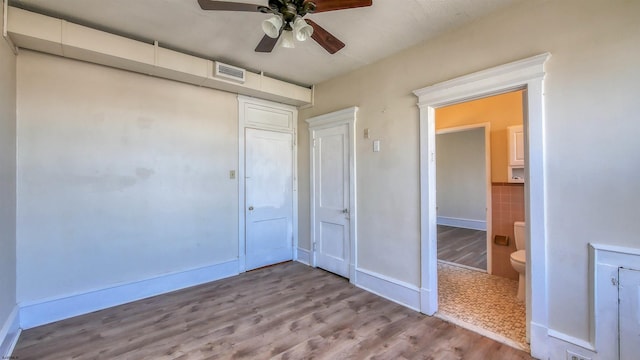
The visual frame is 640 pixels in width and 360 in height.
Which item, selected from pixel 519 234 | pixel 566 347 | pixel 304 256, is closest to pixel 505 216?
pixel 519 234

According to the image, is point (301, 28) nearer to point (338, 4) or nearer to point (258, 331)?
point (338, 4)

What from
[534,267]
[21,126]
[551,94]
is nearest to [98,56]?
[21,126]

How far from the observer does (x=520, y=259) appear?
9.46 ft

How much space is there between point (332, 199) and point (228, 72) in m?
2.09

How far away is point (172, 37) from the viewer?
274cm

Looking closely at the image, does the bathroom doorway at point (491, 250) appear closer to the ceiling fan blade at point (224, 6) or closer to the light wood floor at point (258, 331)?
the light wood floor at point (258, 331)

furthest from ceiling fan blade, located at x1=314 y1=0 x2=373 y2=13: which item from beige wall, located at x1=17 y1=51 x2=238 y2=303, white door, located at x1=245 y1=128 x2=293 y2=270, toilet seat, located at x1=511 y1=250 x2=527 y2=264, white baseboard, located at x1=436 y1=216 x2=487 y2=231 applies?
white baseboard, located at x1=436 y1=216 x2=487 y2=231

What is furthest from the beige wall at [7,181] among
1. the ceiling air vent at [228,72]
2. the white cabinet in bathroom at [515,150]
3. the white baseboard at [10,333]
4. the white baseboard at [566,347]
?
the white cabinet in bathroom at [515,150]

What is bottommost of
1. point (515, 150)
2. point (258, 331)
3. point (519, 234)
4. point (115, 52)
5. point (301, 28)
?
point (258, 331)

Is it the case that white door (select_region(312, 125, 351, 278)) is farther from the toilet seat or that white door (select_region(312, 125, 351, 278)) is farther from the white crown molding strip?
the toilet seat

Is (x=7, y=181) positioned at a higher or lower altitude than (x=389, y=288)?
higher

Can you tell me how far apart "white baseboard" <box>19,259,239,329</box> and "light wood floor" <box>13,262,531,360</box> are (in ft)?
0.31

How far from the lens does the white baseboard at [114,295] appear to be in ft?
8.18

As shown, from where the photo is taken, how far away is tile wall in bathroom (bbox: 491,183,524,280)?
3537mm
